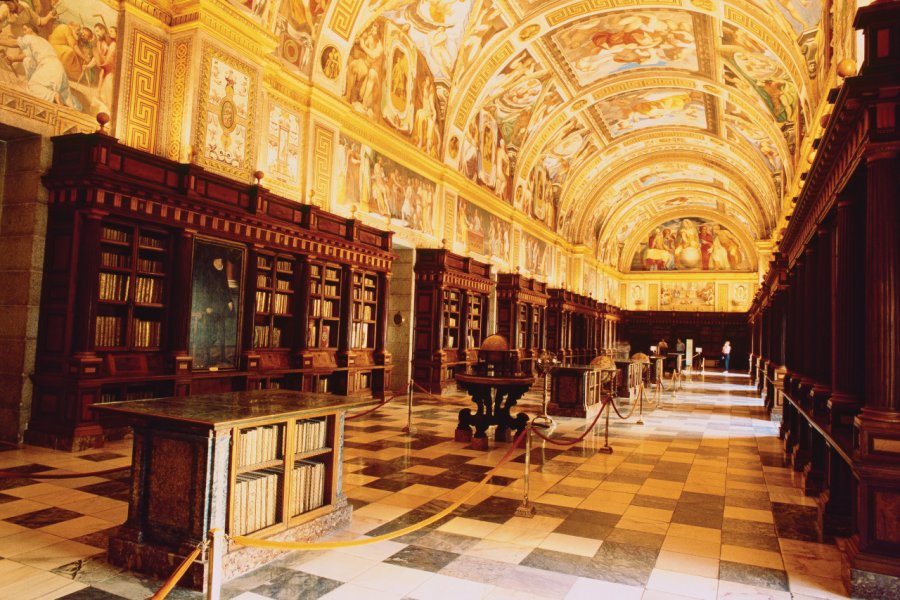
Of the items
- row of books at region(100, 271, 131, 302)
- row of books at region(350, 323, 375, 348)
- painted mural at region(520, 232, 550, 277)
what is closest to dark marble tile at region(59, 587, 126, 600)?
row of books at region(100, 271, 131, 302)

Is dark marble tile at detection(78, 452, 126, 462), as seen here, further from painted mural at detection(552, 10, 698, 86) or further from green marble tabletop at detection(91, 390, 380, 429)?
painted mural at detection(552, 10, 698, 86)

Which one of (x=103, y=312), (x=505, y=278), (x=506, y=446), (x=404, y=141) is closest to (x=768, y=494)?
(x=506, y=446)

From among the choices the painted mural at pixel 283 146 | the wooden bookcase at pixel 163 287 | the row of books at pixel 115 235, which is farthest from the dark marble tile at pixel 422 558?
the painted mural at pixel 283 146

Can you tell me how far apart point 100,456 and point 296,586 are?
446 centimetres

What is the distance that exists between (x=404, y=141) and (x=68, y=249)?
899cm

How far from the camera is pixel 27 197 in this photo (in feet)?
24.2

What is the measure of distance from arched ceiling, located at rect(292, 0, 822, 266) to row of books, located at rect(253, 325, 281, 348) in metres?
5.57

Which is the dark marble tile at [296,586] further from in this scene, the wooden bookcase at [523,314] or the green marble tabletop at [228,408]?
the wooden bookcase at [523,314]

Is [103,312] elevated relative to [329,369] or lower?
elevated

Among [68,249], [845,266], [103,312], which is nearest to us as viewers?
[845,266]

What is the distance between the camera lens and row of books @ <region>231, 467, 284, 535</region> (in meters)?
3.94

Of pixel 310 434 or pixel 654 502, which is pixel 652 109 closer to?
pixel 654 502

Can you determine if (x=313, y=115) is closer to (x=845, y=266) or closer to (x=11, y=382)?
(x=11, y=382)

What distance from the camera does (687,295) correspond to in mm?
41906
